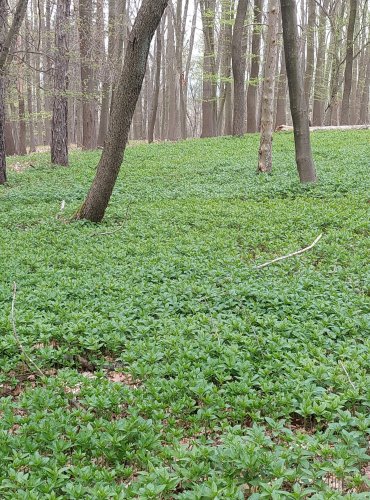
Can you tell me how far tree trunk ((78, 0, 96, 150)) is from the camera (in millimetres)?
15545

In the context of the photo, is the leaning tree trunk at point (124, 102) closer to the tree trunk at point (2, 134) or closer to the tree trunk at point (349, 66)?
the tree trunk at point (2, 134)

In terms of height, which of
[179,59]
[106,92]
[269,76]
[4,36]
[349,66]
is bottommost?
[269,76]

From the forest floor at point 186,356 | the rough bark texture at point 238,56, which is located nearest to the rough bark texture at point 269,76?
the forest floor at point 186,356

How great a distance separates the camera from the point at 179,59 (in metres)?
29.1

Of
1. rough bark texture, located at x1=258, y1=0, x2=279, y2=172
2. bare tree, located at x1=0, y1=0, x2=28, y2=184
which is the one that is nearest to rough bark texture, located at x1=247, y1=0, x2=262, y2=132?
rough bark texture, located at x1=258, y1=0, x2=279, y2=172

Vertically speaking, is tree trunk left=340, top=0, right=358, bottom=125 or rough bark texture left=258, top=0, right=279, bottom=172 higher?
tree trunk left=340, top=0, right=358, bottom=125

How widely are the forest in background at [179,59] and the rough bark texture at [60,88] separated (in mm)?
59

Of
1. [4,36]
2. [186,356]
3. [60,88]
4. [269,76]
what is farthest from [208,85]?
[186,356]

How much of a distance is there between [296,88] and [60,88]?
8.03 m

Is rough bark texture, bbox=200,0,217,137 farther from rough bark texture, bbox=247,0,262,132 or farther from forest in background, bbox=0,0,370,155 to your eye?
rough bark texture, bbox=247,0,262,132

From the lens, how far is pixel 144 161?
16484mm

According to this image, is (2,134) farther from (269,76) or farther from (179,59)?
(179,59)

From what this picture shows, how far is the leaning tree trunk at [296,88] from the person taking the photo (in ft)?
31.3

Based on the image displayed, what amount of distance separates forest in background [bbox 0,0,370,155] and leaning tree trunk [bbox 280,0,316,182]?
2.60ft
